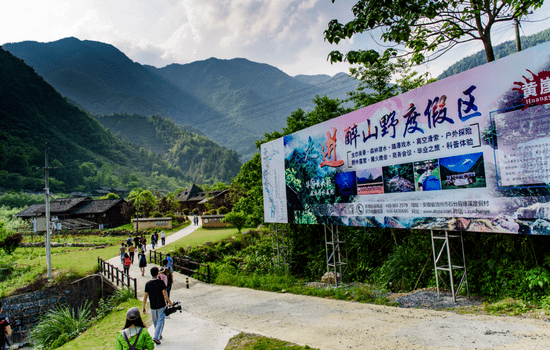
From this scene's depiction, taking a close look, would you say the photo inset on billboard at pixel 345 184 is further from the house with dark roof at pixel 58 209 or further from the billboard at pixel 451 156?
the house with dark roof at pixel 58 209

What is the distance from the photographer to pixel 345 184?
1062 centimetres

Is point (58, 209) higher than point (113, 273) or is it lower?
higher

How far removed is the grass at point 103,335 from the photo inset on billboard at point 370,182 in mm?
7300

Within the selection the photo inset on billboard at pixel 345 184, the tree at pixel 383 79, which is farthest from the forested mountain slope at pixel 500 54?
the photo inset on billboard at pixel 345 184

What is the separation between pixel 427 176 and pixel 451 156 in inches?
30.5

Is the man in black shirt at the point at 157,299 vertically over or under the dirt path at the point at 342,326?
over

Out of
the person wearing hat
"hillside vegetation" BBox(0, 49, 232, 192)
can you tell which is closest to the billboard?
the person wearing hat

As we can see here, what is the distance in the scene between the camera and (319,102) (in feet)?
73.6

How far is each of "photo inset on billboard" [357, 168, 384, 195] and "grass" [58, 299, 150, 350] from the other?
7300mm

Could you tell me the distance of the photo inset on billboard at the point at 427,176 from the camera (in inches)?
308

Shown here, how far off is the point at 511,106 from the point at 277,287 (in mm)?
9148

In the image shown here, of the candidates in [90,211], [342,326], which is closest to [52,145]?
[90,211]

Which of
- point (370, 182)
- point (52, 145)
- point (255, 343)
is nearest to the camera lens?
point (255, 343)

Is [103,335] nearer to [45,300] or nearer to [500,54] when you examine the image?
[45,300]
